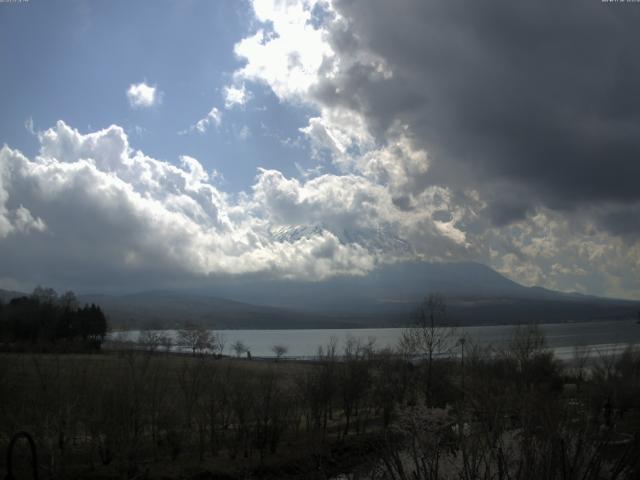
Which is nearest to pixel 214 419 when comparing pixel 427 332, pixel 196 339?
pixel 427 332

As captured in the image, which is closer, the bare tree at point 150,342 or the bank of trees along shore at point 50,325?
the bare tree at point 150,342

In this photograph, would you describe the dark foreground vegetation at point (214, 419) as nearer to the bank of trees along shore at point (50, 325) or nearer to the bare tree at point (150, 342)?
the bare tree at point (150, 342)

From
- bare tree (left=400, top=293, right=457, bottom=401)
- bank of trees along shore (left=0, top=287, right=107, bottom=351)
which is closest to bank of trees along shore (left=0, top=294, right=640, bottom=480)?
bare tree (left=400, top=293, right=457, bottom=401)

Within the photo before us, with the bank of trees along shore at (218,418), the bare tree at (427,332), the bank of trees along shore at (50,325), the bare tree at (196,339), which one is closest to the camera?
the bank of trees along shore at (218,418)

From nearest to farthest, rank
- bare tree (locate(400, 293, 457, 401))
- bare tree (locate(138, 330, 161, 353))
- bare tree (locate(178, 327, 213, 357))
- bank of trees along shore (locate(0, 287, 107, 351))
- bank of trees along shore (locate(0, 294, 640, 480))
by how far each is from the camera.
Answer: bank of trees along shore (locate(0, 294, 640, 480)) < bare tree (locate(400, 293, 457, 401)) < bare tree (locate(138, 330, 161, 353)) < bank of trees along shore (locate(0, 287, 107, 351)) < bare tree (locate(178, 327, 213, 357))

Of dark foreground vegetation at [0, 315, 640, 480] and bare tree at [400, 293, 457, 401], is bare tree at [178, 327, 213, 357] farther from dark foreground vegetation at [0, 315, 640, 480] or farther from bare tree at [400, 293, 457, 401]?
dark foreground vegetation at [0, 315, 640, 480]

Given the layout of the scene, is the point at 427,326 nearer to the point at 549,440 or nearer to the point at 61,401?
the point at 61,401

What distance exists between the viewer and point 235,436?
35.8 meters

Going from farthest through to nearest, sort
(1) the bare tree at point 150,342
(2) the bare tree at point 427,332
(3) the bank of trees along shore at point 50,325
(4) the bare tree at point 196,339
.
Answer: (4) the bare tree at point 196,339, (3) the bank of trees along shore at point 50,325, (1) the bare tree at point 150,342, (2) the bare tree at point 427,332

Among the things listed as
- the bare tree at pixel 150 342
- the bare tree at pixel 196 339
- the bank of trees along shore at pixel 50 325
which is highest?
the bank of trees along shore at pixel 50 325

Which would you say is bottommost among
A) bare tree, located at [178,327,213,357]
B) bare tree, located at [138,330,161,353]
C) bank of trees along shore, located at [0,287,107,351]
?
bare tree, located at [178,327,213,357]

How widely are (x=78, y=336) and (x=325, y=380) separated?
88.5m

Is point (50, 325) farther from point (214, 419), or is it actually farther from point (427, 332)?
point (214, 419)

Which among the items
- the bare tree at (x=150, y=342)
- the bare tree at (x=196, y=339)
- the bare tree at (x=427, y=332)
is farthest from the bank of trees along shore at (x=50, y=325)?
the bare tree at (x=427, y=332)
